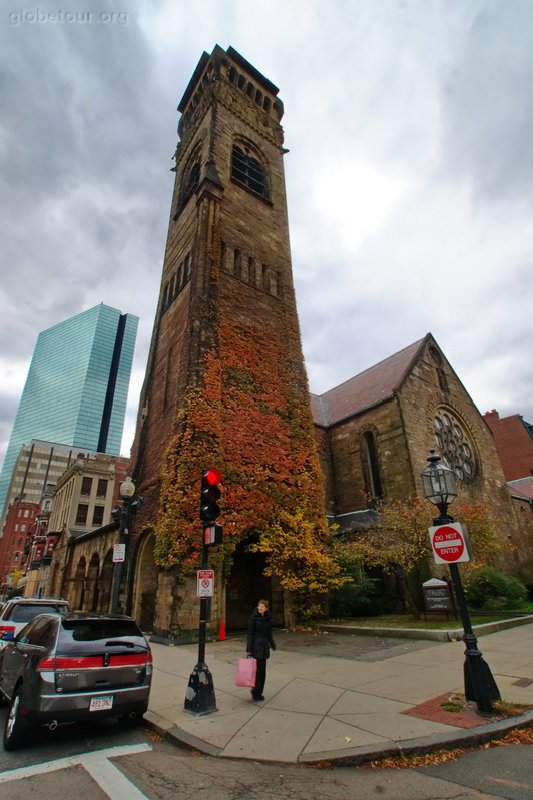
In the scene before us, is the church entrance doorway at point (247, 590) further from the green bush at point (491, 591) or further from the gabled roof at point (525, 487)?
the gabled roof at point (525, 487)

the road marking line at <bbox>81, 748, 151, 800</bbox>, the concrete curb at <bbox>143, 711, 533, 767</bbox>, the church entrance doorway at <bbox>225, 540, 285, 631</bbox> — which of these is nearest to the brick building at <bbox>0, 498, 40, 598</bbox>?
the church entrance doorway at <bbox>225, 540, 285, 631</bbox>

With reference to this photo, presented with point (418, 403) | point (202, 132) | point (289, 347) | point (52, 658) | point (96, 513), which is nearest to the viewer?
point (52, 658)

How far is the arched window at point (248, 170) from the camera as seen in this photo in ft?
89.3

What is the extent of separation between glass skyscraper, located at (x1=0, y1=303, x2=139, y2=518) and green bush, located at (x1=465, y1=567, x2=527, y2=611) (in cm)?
15244

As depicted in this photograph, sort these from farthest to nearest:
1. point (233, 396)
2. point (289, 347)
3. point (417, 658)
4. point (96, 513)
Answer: point (96, 513)
point (289, 347)
point (233, 396)
point (417, 658)

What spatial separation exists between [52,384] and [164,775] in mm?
185137

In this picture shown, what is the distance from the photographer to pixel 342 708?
20.3 ft

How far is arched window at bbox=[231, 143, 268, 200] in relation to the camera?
27.2 meters

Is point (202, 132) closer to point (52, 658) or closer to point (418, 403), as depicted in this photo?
point (418, 403)

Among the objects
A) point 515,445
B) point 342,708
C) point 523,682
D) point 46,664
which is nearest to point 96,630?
point 46,664

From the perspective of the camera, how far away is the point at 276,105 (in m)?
33.8

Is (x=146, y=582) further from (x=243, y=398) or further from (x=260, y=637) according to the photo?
(x=260, y=637)

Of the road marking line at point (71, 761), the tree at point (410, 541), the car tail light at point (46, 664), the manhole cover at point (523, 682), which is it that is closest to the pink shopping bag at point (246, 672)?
the road marking line at point (71, 761)

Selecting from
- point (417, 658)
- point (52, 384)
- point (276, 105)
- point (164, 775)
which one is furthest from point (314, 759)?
point (52, 384)
